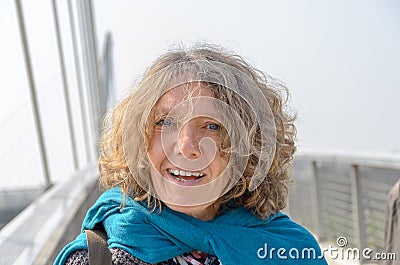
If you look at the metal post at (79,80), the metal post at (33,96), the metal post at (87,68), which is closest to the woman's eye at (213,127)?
the metal post at (33,96)

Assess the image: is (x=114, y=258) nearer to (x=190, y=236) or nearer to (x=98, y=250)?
(x=98, y=250)

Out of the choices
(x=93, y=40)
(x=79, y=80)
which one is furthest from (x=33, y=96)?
(x=93, y=40)

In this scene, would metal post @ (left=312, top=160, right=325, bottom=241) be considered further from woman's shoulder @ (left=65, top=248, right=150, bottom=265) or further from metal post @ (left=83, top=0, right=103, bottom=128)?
woman's shoulder @ (left=65, top=248, right=150, bottom=265)

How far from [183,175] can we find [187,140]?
2.9 inches

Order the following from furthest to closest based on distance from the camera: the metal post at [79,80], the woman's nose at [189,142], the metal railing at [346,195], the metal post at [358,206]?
the metal post at [79,80] → the metal post at [358,206] → the metal railing at [346,195] → the woman's nose at [189,142]

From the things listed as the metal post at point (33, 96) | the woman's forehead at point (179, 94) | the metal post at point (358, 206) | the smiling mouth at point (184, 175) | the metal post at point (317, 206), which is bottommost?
the metal post at point (317, 206)

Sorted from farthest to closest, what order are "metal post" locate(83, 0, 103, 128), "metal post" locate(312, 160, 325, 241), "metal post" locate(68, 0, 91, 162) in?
"metal post" locate(83, 0, 103, 128), "metal post" locate(68, 0, 91, 162), "metal post" locate(312, 160, 325, 241)

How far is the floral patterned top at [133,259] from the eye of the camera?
1.42 meters

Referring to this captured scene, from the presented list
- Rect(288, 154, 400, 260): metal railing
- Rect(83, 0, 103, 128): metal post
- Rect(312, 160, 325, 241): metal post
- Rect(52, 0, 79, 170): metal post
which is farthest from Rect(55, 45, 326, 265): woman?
Rect(83, 0, 103, 128): metal post

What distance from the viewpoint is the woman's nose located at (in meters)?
1.37

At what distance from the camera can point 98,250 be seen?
4.64 feet

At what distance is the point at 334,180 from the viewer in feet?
15.3

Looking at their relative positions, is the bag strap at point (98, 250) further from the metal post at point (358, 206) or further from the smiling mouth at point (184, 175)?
the metal post at point (358, 206)

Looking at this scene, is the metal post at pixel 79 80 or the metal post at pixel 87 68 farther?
the metal post at pixel 87 68
